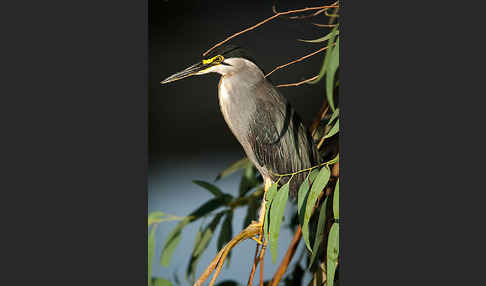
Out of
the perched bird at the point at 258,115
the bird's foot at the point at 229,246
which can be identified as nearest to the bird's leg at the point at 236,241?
the bird's foot at the point at 229,246

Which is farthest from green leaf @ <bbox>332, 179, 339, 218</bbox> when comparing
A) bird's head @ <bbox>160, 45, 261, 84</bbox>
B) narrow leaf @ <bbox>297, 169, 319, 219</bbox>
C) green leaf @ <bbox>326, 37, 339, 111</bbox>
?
bird's head @ <bbox>160, 45, 261, 84</bbox>

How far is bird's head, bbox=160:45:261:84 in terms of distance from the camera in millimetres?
1903

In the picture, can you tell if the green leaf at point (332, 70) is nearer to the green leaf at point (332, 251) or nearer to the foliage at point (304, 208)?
the foliage at point (304, 208)

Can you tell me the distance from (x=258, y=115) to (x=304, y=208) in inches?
15.1

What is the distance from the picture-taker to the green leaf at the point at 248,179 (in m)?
1.96

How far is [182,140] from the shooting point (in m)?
1.96

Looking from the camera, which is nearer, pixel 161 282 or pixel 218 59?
pixel 218 59

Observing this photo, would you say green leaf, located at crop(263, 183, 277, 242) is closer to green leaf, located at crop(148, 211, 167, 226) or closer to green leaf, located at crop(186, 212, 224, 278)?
green leaf, located at crop(186, 212, 224, 278)

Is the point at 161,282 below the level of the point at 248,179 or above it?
below

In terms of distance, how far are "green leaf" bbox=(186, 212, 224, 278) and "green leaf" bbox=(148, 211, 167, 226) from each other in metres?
0.16

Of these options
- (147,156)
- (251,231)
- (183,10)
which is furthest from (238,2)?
(251,231)

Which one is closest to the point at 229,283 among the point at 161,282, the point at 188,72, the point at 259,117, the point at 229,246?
the point at 229,246

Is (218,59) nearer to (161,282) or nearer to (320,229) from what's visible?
(320,229)

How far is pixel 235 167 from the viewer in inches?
77.0
